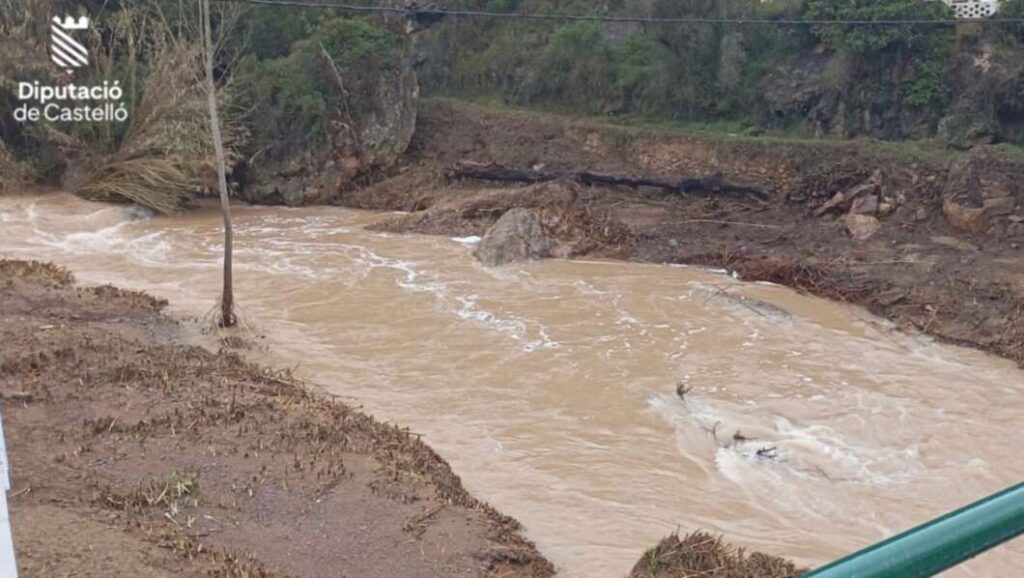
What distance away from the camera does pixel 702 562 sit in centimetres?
598

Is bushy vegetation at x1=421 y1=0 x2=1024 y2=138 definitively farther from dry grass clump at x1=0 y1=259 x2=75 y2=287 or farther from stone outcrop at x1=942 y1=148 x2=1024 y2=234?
dry grass clump at x1=0 y1=259 x2=75 y2=287

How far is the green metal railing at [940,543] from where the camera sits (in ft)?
3.65

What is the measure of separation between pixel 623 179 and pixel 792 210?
3.36 meters

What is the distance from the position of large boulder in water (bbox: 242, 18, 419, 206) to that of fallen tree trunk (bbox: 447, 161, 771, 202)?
2.04m

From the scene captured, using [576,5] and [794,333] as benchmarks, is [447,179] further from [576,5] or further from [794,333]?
[794,333]

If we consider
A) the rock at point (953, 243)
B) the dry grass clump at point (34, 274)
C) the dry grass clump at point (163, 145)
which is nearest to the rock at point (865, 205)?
the rock at point (953, 243)

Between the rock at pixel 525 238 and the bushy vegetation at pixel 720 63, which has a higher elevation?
the bushy vegetation at pixel 720 63

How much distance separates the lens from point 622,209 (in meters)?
18.0

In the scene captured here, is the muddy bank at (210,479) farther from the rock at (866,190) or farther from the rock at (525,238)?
the rock at (866,190)

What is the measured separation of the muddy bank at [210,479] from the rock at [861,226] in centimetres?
981

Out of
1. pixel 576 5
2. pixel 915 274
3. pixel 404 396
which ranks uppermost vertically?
pixel 576 5

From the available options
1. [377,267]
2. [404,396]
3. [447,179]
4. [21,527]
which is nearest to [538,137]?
[447,179]

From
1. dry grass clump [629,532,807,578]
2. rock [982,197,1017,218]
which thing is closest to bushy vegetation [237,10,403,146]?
rock [982,197,1017,218]

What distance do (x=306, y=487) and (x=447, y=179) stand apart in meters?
14.6
